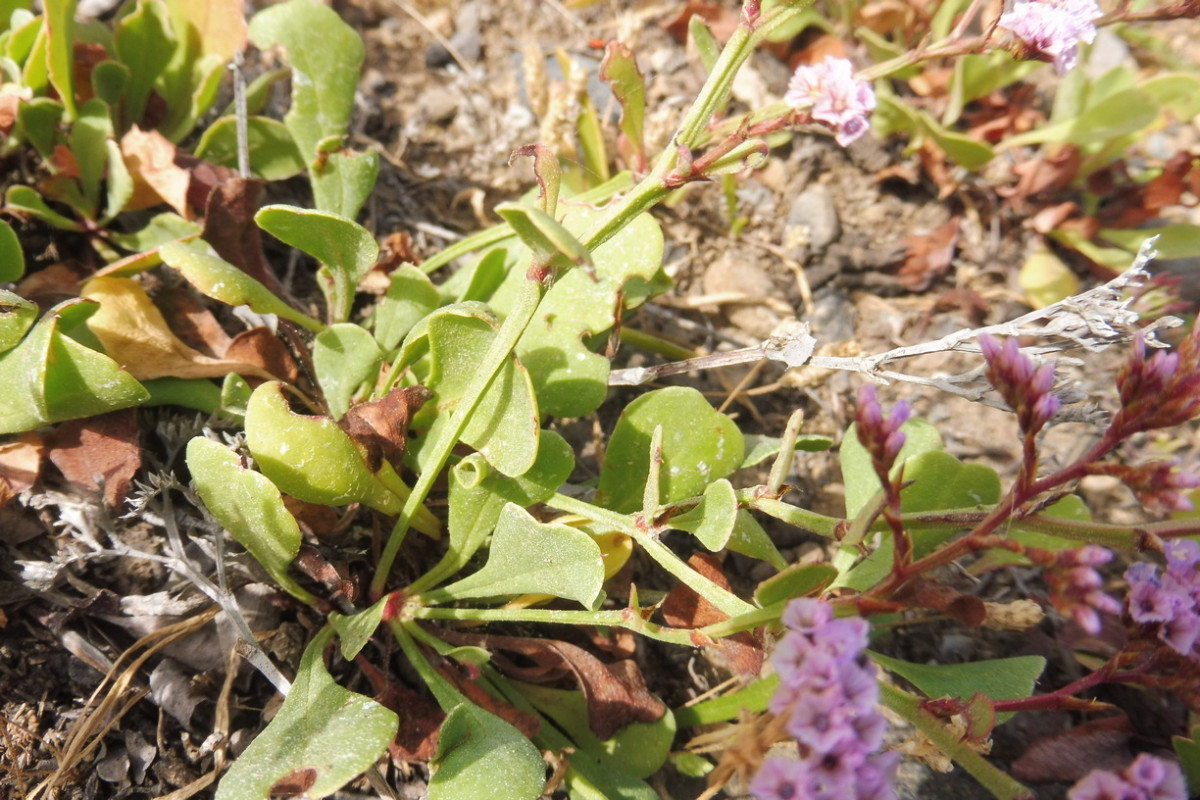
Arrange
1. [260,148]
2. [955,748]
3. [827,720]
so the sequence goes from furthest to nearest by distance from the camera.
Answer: [260,148] < [955,748] < [827,720]

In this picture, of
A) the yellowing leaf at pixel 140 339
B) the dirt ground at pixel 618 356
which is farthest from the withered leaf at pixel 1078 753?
the yellowing leaf at pixel 140 339

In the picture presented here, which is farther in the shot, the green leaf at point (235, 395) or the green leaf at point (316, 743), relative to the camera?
the green leaf at point (235, 395)

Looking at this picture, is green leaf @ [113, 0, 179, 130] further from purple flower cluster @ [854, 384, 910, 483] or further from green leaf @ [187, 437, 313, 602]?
purple flower cluster @ [854, 384, 910, 483]

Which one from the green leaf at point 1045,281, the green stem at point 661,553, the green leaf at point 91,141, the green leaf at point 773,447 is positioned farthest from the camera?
the green leaf at point 1045,281

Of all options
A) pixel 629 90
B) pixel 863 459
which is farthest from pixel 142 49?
pixel 863 459

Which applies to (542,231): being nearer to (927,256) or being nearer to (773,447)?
(773,447)

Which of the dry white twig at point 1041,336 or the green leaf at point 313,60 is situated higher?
the green leaf at point 313,60

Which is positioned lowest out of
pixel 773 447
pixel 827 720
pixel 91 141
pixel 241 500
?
pixel 773 447

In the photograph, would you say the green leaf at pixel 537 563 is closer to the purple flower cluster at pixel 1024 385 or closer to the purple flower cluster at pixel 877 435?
the purple flower cluster at pixel 877 435
